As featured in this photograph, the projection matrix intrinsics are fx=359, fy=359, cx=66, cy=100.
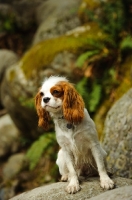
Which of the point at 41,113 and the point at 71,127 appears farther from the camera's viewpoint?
the point at 41,113

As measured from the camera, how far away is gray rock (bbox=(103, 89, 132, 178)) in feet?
18.7

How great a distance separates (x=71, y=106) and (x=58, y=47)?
17.7 feet

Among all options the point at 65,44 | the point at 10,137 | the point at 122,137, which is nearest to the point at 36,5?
the point at 10,137

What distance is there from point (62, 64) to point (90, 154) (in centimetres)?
479

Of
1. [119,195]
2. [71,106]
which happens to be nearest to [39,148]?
[71,106]

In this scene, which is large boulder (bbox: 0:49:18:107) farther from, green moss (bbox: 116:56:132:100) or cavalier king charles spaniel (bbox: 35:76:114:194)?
cavalier king charles spaniel (bbox: 35:76:114:194)

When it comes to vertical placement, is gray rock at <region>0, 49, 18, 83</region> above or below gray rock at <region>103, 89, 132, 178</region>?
above

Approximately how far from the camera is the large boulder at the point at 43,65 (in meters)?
9.18

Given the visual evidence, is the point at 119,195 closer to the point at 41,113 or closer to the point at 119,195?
the point at 119,195

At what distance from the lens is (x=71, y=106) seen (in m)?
4.24

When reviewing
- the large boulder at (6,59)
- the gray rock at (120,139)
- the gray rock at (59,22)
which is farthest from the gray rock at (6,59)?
the gray rock at (120,139)

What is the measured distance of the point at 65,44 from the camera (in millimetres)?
9375

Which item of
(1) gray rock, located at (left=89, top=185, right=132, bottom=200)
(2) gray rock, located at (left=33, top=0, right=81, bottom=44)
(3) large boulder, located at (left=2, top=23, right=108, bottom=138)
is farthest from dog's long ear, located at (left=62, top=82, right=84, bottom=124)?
(2) gray rock, located at (left=33, top=0, right=81, bottom=44)

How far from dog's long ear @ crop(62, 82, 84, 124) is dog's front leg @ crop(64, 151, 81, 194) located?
0.58 meters
